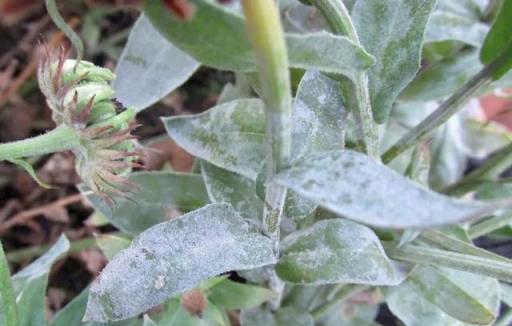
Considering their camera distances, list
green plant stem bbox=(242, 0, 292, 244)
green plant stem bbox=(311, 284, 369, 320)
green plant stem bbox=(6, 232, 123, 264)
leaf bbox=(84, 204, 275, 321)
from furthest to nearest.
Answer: green plant stem bbox=(6, 232, 123, 264) → green plant stem bbox=(311, 284, 369, 320) → leaf bbox=(84, 204, 275, 321) → green plant stem bbox=(242, 0, 292, 244)

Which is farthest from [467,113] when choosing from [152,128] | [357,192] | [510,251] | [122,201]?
[357,192]

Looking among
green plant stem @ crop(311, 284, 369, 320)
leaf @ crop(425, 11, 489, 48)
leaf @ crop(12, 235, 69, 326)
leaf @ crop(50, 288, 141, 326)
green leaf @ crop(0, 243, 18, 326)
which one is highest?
leaf @ crop(425, 11, 489, 48)

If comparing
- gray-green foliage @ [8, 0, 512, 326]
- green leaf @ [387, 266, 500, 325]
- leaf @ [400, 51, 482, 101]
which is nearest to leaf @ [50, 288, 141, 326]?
gray-green foliage @ [8, 0, 512, 326]

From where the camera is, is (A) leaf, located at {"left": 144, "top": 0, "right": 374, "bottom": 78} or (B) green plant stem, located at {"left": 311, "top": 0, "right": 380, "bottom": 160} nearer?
(A) leaf, located at {"left": 144, "top": 0, "right": 374, "bottom": 78}

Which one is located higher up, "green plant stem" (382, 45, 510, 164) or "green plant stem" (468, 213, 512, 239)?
"green plant stem" (382, 45, 510, 164)

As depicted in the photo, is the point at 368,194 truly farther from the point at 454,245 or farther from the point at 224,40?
the point at 454,245

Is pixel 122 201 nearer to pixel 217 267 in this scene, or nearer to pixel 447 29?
pixel 217 267

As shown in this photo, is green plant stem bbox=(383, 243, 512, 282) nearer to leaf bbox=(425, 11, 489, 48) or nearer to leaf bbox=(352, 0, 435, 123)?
leaf bbox=(352, 0, 435, 123)
